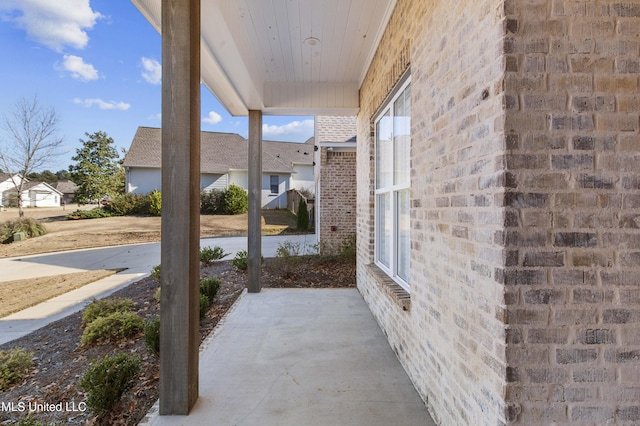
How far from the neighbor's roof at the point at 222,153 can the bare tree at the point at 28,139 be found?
6997 millimetres

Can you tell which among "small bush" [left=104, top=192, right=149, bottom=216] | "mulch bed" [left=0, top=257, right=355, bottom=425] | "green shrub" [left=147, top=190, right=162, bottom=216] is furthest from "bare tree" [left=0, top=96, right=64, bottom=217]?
"mulch bed" [left=0, top=257, right=355, bottom=425]

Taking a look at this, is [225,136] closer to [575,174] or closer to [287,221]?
[287,221]

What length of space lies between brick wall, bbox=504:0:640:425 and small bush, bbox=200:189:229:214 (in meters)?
21.6

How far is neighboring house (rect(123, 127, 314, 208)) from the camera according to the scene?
22500 millimetres

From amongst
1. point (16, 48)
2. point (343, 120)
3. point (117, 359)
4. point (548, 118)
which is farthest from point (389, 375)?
point (16, 48)

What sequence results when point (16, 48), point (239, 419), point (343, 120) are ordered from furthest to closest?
point (16, 48) → point (343, 120) → point (239, 419)

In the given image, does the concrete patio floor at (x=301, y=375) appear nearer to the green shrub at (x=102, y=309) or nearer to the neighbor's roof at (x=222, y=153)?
the green shrub at (x=102, y=309)

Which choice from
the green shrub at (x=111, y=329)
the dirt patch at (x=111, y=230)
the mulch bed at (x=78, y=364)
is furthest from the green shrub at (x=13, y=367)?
the dirt patch at (x=111, y=230)

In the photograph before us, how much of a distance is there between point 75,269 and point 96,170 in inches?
743

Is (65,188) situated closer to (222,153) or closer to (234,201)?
(222,153)

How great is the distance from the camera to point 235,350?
3.39 meters

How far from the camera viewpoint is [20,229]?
46.4ft

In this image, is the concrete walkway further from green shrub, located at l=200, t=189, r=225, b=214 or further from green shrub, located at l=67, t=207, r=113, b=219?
green shrub, located at l=67, t=207, r=113, b=219

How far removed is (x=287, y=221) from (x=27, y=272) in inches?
504
